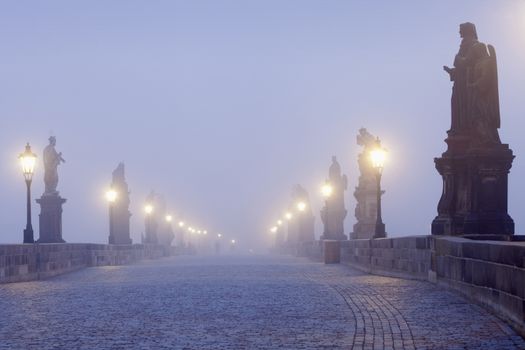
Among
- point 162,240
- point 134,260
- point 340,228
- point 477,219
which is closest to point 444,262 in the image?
point 477,219

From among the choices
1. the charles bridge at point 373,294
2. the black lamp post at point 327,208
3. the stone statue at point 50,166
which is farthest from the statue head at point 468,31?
the black lamp post at point 327,208

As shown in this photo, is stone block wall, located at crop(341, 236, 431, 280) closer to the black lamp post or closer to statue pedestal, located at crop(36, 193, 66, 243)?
statue pedestal, located at crop(36, 193, 66, 243)

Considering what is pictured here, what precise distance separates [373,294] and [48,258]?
12506 millimetres

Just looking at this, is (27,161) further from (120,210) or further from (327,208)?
(120,210)

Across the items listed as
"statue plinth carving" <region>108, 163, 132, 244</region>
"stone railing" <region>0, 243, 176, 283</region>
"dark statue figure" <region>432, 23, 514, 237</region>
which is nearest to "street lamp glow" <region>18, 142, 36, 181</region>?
"stone railing" <region>0, 243, 176, 283</region>

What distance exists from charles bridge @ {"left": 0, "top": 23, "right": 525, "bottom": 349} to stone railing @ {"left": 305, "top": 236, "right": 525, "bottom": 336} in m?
0.03

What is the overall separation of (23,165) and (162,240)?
57.6 m

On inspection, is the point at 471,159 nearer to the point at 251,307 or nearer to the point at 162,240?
the point at 251,307

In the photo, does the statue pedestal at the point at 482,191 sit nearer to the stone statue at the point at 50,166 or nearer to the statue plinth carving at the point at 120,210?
the stone statue at the point at 50,166

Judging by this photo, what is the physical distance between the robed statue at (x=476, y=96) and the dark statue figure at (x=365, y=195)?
2208 cm

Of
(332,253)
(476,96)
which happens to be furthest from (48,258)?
(332,253)

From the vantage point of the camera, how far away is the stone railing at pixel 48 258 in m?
22.0

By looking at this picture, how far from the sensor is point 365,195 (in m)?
42.7

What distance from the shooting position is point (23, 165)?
2702cm
